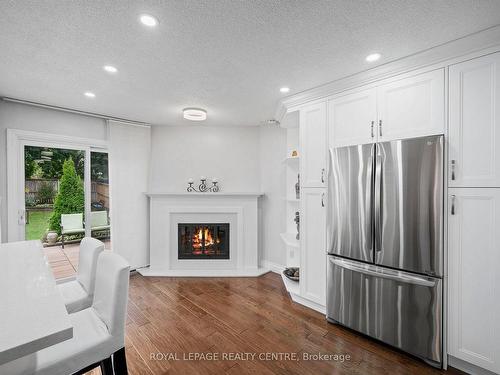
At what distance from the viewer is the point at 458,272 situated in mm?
1778

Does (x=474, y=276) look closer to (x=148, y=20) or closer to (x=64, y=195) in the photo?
(x=148, y=20)

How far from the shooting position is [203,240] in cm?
406

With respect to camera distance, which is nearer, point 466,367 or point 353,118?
point 466,367

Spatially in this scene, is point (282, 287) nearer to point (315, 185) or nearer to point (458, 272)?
point (315, 185)

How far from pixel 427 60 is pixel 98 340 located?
2.93 m

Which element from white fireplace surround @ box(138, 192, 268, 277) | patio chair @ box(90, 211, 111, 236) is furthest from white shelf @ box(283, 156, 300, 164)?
patio chair @ box(90, 211, 111, 236)

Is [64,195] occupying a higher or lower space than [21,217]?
higher

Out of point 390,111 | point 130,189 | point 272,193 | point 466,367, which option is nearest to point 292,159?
point 272,193

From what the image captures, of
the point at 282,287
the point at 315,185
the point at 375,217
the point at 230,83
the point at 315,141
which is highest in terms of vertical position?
the point at 230,83

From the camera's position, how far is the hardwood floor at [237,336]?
5.99 feet

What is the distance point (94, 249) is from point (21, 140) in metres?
2.37

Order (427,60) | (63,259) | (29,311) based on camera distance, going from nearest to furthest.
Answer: (29,311) < (427,60) < (63,259)

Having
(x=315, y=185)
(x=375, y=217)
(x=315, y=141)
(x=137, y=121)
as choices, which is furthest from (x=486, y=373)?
(x=137, y=121)

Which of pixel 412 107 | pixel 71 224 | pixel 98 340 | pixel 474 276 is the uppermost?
pixel 412 107
